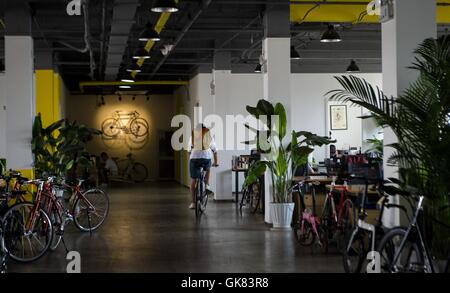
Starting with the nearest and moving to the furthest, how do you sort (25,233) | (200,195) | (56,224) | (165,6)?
1. (25,233)
2. (165,6)
3. (56,224)
4. (200,195)

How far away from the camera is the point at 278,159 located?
10.7 metres

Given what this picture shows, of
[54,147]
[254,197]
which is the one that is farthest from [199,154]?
[54,147]

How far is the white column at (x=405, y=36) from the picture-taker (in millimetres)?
6691

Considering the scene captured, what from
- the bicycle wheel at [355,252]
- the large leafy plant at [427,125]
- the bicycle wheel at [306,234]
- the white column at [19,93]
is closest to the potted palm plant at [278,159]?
the bicycle wheel at [306,234]

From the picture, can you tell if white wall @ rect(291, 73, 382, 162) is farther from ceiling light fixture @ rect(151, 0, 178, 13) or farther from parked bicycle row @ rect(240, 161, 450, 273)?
ceiling light fixture @ rect(151, 0, 178, 13)

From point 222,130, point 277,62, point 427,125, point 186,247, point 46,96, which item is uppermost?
point 277,62

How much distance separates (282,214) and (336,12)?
3.69m

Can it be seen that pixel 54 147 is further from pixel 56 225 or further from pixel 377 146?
pixel 377 146

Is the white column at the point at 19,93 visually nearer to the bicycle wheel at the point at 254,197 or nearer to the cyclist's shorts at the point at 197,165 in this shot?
the cyclist's shorts at the point at 197,165

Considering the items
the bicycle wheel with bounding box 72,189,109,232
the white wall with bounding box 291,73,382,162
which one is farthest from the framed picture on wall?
Result: the bicycle wheel with bounding box 72,189,109,232

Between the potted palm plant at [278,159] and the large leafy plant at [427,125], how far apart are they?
4.28 meters

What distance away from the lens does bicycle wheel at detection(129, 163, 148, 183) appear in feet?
85.4

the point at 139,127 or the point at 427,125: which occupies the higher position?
the point at 139,127
